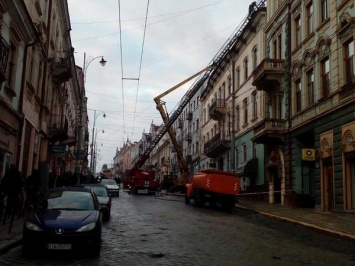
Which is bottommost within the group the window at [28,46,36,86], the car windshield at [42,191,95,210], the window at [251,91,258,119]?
the car windshield at [42,191,95,210]

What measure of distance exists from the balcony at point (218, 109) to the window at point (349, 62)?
941 inches

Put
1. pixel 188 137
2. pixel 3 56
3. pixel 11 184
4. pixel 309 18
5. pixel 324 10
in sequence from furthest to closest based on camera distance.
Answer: pixel 188 137, pixel 309 18, pixel 324 10, pixel 3 56, pixel 11 184

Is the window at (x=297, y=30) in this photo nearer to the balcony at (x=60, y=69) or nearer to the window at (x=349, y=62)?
the window at (x=349, y=62)

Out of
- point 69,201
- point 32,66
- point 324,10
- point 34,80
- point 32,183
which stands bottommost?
point 69,201

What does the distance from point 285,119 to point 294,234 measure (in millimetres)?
14408

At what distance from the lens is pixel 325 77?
23.4 m

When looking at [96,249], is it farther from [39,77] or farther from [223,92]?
[223,92]

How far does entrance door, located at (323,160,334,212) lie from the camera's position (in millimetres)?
22344

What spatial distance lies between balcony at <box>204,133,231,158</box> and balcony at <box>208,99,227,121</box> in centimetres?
208

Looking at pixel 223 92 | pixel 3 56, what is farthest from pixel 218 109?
pixel 3 56

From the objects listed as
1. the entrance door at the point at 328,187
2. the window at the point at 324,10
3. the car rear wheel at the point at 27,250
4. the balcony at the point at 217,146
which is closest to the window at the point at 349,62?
the window at the point at 324,10

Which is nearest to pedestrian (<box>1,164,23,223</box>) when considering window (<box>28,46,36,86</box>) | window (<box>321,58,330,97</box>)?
window (<box>28,46,36,86</box>)

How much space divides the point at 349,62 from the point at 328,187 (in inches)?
250

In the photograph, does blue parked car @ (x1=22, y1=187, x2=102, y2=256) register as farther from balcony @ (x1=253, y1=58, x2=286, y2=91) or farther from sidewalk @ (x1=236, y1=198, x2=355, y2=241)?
balcony @ (x1=253, y1=58, x2=286, y2=91)
